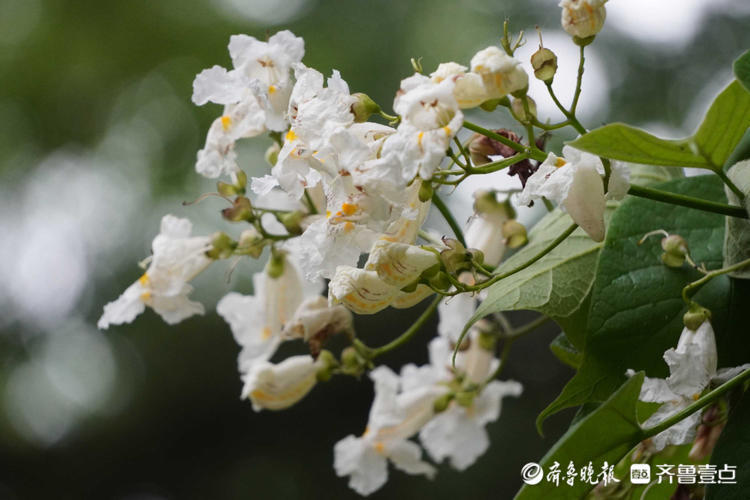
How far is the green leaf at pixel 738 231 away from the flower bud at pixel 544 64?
8 cm

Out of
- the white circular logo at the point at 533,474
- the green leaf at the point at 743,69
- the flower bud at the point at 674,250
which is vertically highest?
the green leaf at the point at 743,69

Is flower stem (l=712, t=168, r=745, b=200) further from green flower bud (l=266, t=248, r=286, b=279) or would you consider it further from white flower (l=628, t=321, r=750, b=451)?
green flower bud (l=266, t=248, r=286, b=279)

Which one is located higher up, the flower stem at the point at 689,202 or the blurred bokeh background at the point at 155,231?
the blurred bokeh background at the point at 155,231

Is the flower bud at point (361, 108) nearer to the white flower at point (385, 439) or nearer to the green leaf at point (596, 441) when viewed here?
the green leaf at point (596, 441)

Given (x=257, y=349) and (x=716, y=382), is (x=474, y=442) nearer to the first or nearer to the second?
(x=257, y=349)

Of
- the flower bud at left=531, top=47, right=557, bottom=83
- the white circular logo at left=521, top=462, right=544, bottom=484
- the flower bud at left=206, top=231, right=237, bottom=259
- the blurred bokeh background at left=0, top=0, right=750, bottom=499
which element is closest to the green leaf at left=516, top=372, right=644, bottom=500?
the white circular logo at left=521, top=462, right=544, bottom=484

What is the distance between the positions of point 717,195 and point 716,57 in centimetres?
217

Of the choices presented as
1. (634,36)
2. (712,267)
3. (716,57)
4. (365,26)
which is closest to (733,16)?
(716,57)

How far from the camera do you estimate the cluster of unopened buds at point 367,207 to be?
0.84 ft

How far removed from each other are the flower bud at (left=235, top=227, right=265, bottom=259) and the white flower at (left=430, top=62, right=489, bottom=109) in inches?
6.7

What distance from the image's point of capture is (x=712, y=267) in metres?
0.31

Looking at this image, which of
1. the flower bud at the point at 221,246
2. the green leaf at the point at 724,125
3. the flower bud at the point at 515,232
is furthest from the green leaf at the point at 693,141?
the flower bud at the point at 221,246

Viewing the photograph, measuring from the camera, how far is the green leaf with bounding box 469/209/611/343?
307 millimetres

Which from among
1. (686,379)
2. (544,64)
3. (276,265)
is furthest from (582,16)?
(276,265)
